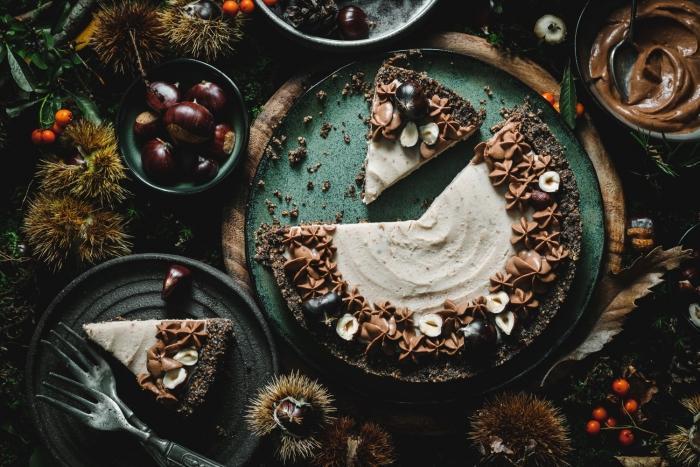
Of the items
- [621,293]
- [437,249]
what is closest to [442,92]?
[437,249]

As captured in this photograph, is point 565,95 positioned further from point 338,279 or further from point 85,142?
point 85,142

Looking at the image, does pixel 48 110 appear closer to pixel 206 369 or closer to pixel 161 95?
pixel 161 95

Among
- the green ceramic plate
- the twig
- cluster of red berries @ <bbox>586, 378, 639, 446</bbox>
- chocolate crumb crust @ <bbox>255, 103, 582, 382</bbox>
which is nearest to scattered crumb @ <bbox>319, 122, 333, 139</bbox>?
the green ceramic plate

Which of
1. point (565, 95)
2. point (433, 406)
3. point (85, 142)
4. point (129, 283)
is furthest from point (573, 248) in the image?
point (85, 142)

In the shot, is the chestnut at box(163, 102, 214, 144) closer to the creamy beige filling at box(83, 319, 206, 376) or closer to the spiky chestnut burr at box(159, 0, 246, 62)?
the spiky chestnut burr at box(159, 0, 246, 62)

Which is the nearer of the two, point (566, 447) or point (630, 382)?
point (566, 447)

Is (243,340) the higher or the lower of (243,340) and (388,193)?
the lower

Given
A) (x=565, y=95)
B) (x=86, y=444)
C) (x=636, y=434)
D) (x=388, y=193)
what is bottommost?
(x=86, y=444)
